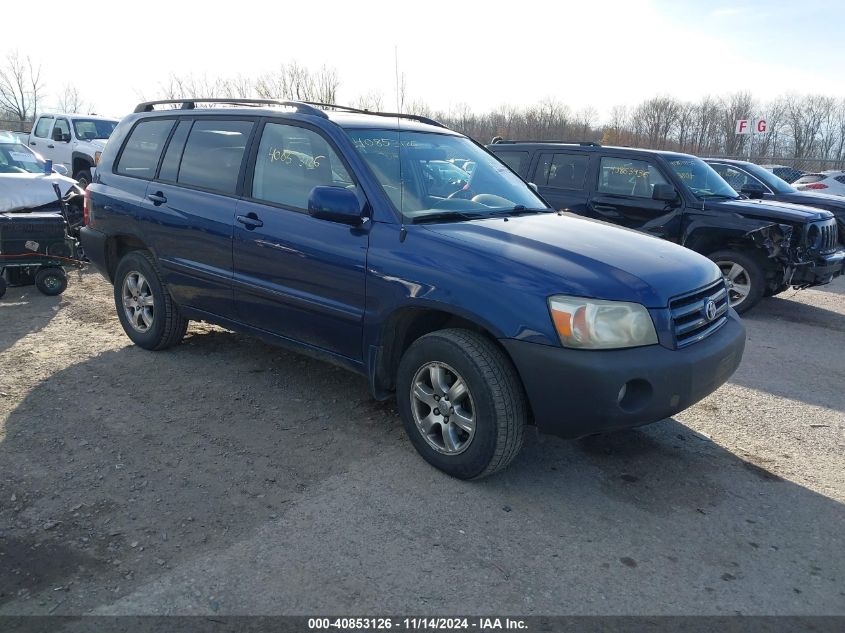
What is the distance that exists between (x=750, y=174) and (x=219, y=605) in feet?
36.1

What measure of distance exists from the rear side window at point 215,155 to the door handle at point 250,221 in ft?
0.90

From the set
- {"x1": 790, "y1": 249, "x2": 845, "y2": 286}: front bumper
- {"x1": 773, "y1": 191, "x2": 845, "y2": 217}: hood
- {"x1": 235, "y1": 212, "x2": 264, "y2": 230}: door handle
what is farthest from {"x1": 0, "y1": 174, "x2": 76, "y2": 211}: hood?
{"x1": 773, "y1": 191, "x2": 845, "y2": 217}: hood

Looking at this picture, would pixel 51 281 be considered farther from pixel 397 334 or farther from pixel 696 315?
pixel 696 315

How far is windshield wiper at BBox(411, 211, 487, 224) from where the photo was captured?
380cm

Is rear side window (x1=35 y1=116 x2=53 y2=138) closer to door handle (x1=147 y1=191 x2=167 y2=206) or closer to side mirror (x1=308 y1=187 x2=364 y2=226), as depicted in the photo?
door handle (x1=147 y1=191 x2=167 y2=206)

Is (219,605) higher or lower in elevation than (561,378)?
lower

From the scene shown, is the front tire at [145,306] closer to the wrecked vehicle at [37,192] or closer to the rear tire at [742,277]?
the wrecked vehicle at [37,192]

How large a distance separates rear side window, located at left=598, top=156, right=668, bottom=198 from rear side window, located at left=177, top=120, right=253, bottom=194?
5.17m

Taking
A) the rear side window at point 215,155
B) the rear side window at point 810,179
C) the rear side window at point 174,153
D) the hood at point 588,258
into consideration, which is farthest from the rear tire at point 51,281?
the rear side window at point 810,179

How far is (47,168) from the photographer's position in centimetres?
924

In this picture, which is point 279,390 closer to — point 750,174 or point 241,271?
point 241,271

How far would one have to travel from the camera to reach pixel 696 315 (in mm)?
3541

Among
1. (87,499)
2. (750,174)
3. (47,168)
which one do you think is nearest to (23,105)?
(47,168)

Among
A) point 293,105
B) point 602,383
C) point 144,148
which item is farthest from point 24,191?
point 602,383
